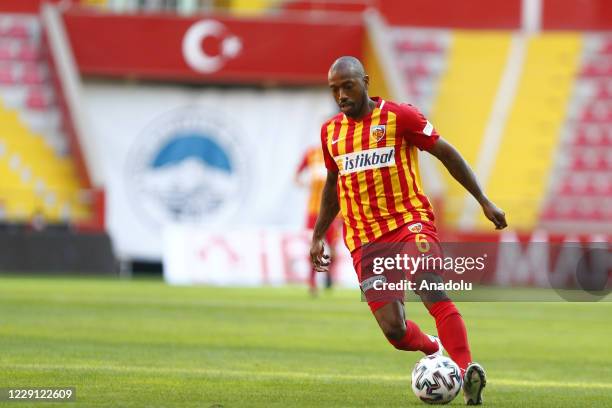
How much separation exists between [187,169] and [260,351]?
1955 cm

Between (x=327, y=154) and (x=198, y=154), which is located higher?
(x=198, y=154)

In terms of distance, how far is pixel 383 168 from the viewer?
29.2 ft

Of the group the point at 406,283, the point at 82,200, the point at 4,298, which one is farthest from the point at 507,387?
the point at 82,200

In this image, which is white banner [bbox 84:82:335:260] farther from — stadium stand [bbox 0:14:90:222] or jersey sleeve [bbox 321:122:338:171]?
jersey sleeve [bbox 321:122:338:171]

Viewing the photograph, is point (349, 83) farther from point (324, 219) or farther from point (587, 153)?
point (587, 153)

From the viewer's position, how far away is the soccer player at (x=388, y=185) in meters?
8.63

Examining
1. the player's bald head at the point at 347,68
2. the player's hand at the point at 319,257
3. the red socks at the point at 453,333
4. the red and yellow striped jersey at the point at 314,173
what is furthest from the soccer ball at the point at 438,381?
the red and yellow striped jersey at the point at 314,173

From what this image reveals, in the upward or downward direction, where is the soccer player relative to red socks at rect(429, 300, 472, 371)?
upward

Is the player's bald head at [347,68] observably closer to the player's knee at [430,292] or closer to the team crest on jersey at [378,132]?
the team crest on jersey at [378,132]

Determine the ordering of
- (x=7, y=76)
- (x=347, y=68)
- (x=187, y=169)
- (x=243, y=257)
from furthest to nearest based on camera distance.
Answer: (x=7, y=76) < (x=187, y=169) < (x=243, y=257) < (x=347, y=68)

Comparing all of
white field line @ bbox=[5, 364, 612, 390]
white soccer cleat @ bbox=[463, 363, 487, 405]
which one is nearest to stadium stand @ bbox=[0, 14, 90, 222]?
white field line @ bbox=[5, 364, 612, 390]

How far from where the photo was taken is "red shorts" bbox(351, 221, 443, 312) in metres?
8.67

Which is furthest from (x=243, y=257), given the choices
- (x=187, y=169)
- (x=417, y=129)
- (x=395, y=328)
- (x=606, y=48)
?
(x=395, y=328)

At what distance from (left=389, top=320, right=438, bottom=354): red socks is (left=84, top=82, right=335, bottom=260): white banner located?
22.7m
